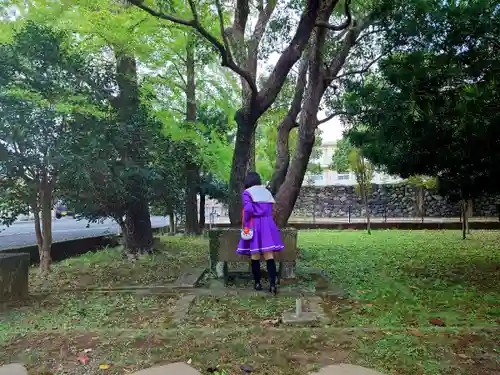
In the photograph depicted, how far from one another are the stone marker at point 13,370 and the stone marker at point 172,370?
0.87m

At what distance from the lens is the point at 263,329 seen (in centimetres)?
374

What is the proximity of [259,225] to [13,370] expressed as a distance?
120 inches

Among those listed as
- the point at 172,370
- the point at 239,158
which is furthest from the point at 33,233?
the point at 172,370

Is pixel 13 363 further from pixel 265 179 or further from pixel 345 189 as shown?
pixel 345 189

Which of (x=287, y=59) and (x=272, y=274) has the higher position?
(x=287, y=59)

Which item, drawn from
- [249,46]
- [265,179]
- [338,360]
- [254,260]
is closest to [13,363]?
[338,360]

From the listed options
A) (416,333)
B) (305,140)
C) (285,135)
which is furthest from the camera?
(285,135)

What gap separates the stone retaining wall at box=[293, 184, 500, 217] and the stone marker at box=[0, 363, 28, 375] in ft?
68.3

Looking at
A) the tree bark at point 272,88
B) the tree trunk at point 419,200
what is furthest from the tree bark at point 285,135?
the tree trunk at point 419,200

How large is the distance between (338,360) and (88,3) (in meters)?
7.53

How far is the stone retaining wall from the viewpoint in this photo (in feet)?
73.9

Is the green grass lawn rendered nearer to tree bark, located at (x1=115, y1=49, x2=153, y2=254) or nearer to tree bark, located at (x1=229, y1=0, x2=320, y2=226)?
tree bark, located at (x1=115, y1=49, x2=153, y2=254)

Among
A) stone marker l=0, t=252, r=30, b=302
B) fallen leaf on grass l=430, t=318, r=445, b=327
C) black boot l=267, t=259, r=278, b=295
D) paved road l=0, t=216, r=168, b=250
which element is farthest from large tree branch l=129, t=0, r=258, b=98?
paved road l=0, t=216, r=168, b=250

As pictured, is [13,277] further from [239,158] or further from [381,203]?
[381,203]
